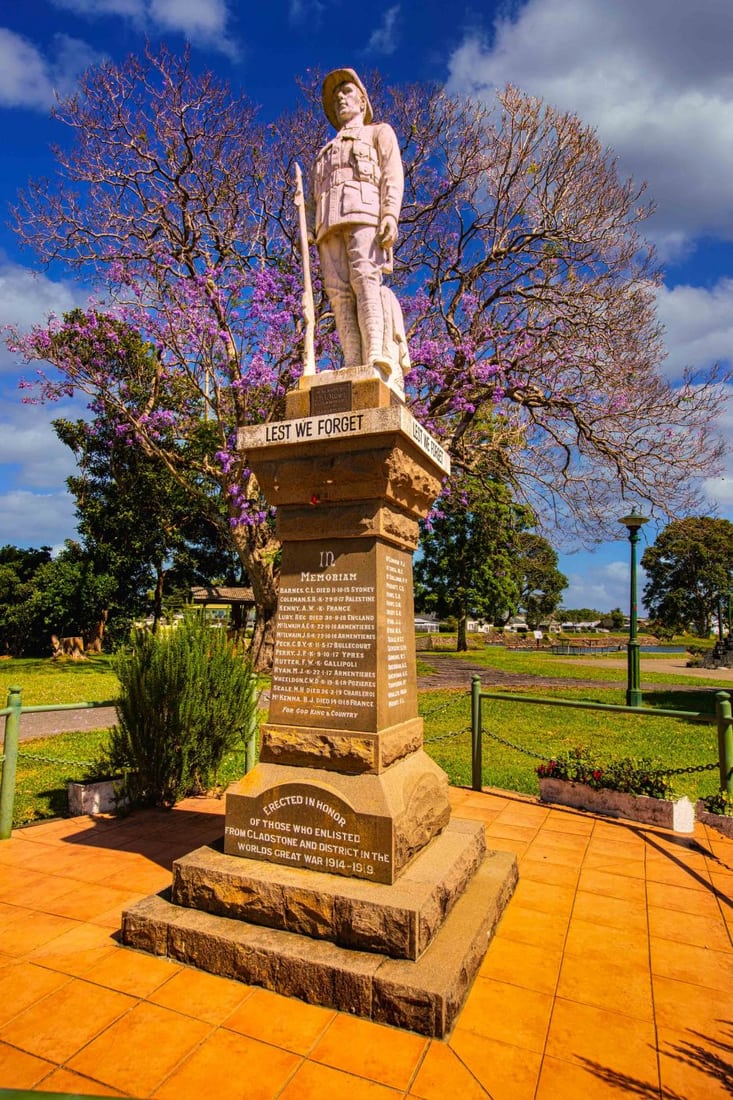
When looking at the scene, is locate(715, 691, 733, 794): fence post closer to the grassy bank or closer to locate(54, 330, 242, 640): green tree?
the grassy bank

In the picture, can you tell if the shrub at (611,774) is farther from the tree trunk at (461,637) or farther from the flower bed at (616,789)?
the tree trunk at (461,637)

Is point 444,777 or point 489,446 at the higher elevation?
point 489,446

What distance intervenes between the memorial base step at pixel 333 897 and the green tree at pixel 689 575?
46404mm

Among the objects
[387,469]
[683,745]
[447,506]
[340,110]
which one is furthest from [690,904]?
[447,506]

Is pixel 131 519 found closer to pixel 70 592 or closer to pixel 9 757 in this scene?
pixel 70 592

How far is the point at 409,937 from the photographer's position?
9.33 feet

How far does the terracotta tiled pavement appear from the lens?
7.71 feet

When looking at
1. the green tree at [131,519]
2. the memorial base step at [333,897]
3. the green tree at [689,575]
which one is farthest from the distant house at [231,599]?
the green tree at [689,575]

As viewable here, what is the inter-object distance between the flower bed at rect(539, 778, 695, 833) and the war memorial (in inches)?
89.1

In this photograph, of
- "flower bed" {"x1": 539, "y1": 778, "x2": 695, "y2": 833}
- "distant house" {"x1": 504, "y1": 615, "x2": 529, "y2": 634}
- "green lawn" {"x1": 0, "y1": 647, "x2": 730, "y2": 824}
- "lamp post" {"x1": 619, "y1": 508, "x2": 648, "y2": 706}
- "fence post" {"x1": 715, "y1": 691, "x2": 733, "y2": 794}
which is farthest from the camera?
"distant house" {"x1": 504, "y1": 615, "x2": 529, "y2": 634}

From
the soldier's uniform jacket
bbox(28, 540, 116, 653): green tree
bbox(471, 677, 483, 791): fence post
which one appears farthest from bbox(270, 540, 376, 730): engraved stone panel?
bbox(28, 540, 116, 653): green tree

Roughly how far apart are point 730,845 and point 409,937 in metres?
3.68

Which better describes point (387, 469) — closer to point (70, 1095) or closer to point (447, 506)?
point (70, 1095)

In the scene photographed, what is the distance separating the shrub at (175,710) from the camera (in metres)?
5.64
